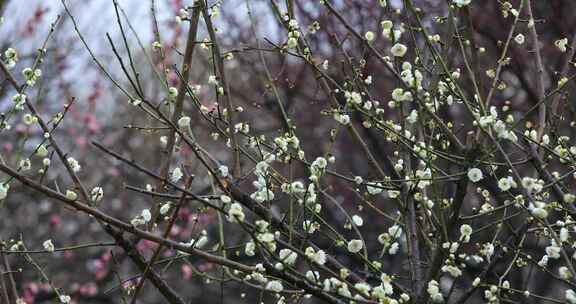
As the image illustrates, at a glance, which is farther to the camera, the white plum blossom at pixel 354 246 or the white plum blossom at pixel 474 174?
the white plum blossom at pixel 354 246

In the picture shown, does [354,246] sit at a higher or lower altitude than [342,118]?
lower

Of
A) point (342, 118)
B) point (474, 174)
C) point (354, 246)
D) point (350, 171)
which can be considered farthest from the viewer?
point (350, 171)

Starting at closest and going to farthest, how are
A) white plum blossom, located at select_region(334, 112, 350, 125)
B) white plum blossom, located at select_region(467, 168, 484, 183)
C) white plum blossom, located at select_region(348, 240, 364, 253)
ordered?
white plum blossom, located at select_region(467, 168, 484, 183)
white plum blossom, located at select_region(348, 240, 364, 253)
white plum blossom, located at select_region(334, 112, 350, 125)

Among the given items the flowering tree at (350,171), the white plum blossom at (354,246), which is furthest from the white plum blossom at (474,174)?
the white plum blossom at (354,246)

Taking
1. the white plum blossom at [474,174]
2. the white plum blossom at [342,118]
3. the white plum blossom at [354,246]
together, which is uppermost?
the white plum blossom at [342,118]

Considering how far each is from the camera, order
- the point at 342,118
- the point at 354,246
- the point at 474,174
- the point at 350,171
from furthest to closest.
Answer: the point at 350,171 < the point at 342,118 < the point at 354,246 < the point at 474,174

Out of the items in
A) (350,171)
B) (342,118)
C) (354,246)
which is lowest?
(354,246)

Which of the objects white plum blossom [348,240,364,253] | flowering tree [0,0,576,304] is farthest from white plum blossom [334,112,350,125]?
white plum blossom [348,240,364,253]

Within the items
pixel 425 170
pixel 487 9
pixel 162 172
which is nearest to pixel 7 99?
pixel 487 9

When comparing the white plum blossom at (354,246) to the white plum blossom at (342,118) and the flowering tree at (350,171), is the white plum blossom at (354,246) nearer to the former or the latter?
the flowering tree at (350,171)

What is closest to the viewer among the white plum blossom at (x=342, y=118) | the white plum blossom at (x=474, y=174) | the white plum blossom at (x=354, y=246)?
the white plum blossom at (x=474, y=174)

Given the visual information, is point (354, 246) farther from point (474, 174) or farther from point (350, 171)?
point (350, 171)

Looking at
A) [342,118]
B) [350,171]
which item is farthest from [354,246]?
[350,171]

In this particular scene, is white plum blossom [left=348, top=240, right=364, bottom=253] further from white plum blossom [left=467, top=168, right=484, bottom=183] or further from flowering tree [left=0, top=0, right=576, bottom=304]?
white plum blossom [left=467, top=168, right=484, bottom=183]
